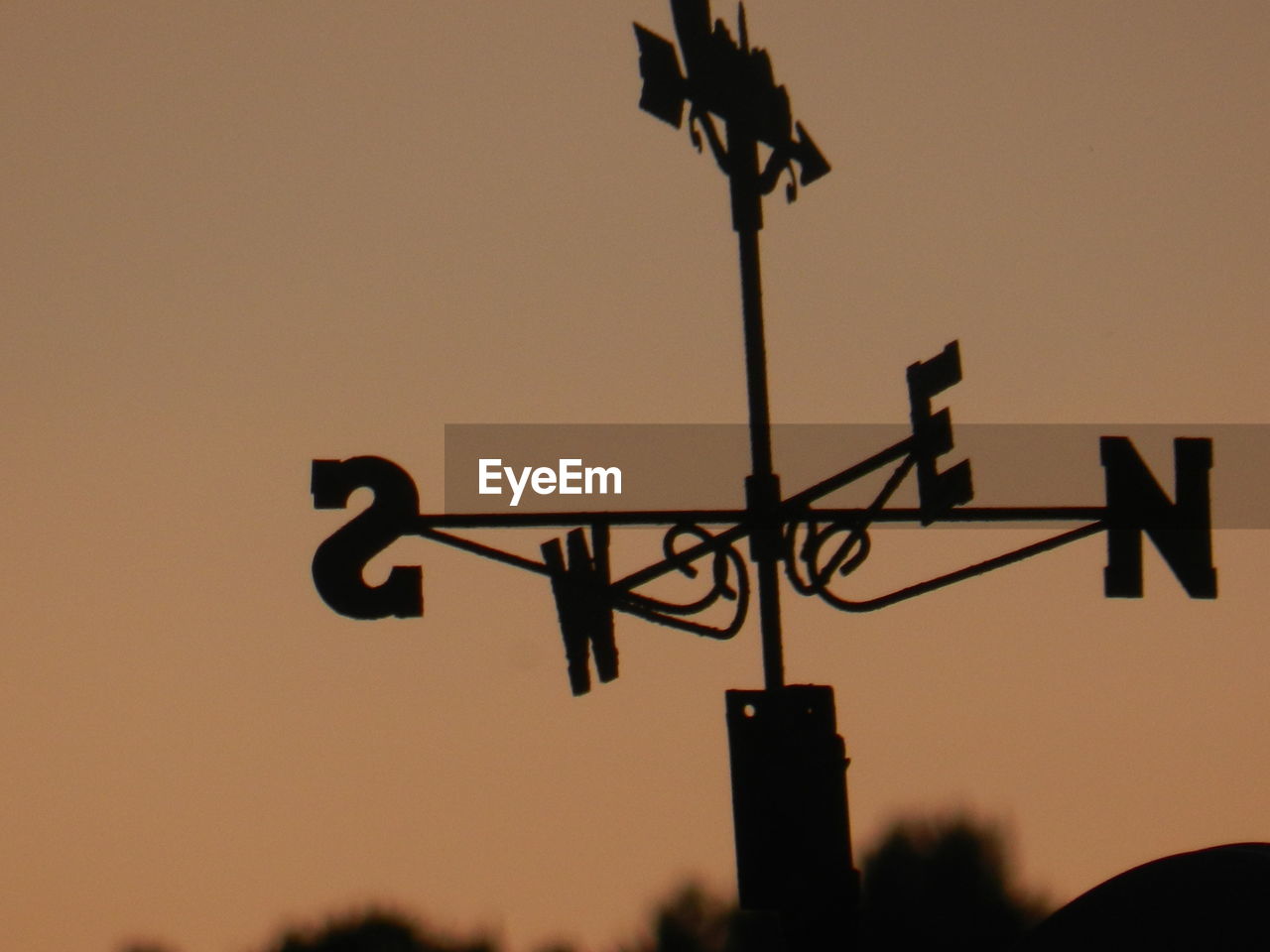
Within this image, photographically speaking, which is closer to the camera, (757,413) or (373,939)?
(757,413)

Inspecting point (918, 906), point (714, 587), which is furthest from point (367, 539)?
point (918, 906)

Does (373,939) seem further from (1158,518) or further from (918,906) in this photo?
(1158,518)

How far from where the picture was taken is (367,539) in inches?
208

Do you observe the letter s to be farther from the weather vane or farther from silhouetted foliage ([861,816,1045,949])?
silhouetted foliage ([861,816,1045,949])

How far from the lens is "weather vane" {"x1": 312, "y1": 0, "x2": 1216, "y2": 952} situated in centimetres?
477

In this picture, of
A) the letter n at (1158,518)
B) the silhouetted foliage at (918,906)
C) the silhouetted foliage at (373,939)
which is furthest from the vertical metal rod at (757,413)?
the silhouetted foliage at (373,939)

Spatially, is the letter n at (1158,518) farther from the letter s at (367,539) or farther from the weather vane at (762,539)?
the letter s at (367,539)

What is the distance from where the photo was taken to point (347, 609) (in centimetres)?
528

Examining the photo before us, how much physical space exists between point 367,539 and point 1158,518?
2.20 m

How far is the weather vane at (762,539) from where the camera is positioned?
4770mm

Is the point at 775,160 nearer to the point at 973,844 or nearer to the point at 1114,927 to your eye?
the point at 1114,927

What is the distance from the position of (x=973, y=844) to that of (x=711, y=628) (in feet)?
103

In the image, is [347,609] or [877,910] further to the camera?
[877,910]

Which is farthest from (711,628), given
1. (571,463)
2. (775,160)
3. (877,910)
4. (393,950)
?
(393,950)
